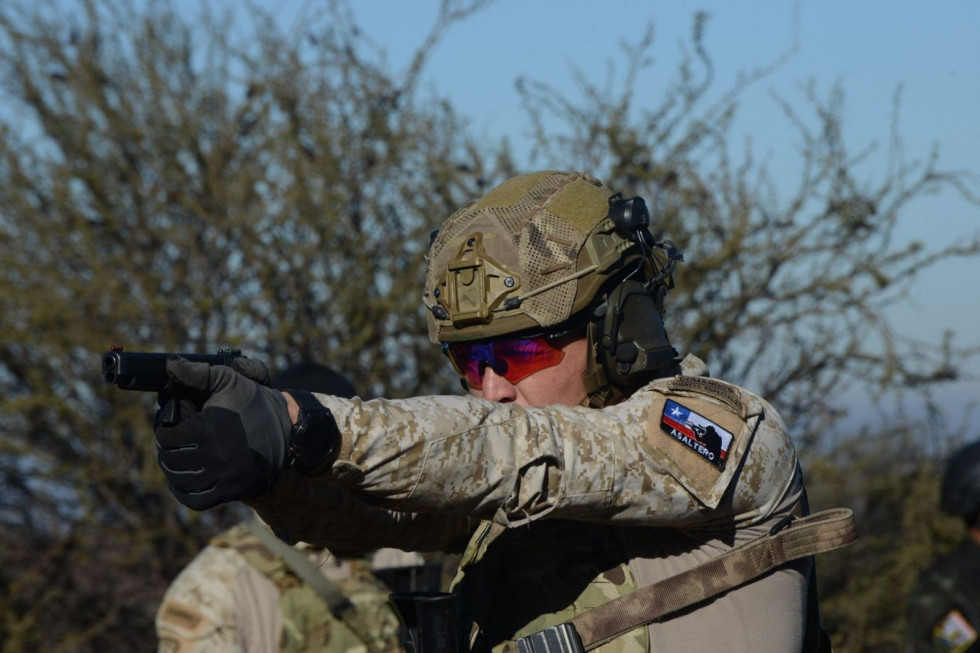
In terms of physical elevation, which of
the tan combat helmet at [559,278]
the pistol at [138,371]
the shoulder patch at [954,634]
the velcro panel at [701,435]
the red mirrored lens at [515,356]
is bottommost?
the shoulder patch at [954,634]

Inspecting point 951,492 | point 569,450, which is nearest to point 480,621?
point 569,450

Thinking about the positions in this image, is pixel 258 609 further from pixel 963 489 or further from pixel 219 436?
pixel 963 489

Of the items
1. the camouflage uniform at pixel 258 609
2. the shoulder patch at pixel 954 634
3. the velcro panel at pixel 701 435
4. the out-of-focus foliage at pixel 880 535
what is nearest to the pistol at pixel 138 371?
the velcro panel at pixel 701 435

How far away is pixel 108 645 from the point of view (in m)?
6.98

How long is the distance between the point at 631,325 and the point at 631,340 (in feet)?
0.11

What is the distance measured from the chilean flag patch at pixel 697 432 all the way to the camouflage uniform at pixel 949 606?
248 centimetres

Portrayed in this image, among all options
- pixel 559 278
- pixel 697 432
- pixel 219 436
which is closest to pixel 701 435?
pixel 697 432

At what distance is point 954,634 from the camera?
4.05 m

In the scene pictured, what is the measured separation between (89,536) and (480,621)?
4.79m

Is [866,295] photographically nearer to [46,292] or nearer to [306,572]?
[306,572]

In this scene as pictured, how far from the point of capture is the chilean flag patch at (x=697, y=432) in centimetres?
197

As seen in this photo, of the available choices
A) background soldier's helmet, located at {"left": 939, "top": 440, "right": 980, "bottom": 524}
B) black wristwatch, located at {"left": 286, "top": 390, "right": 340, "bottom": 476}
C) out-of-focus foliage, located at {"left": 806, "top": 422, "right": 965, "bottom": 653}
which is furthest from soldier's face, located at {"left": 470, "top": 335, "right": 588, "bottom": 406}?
out-of-focus foliage, located at {"left": 806, "top": 422, "right": 965, "bottom": 653}

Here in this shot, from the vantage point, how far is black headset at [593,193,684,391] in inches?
93.7

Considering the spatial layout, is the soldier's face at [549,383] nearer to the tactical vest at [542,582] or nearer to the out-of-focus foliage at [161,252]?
the tactical vest at [542,582]
